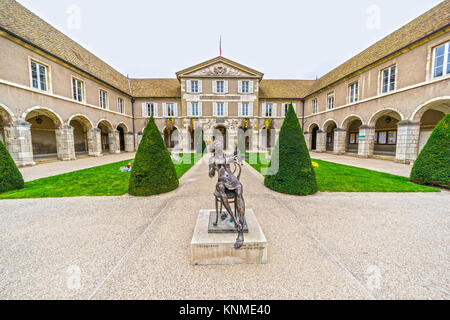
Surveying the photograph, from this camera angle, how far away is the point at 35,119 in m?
16.7

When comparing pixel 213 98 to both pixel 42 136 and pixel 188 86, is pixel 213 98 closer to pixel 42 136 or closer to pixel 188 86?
pixel 188 86

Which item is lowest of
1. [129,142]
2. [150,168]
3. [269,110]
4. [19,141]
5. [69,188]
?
[69,188]

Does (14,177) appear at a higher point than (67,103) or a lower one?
lower

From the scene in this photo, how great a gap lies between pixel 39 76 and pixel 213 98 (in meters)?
16.1

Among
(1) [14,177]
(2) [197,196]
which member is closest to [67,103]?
(1) [14,177]

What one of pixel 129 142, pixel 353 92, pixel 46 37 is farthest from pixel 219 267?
pixel 129 142

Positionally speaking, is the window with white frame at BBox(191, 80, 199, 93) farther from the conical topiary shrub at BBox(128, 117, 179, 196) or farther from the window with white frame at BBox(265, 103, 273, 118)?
the conical topiary shrub at BBox(128, 117, 179, 196)

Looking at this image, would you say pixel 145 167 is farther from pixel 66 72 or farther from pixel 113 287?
pixel 66 72

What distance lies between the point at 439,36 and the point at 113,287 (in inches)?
756

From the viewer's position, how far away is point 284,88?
2777 cm

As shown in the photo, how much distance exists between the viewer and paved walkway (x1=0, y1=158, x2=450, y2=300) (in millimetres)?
2205

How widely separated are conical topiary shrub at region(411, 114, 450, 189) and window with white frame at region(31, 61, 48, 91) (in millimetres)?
22773

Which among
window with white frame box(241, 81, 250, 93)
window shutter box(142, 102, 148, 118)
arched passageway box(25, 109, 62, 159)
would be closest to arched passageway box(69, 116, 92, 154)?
arched passageway box(25, 109, 62, 159)

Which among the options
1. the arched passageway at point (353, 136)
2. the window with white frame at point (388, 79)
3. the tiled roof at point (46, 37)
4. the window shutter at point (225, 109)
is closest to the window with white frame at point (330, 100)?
the arched passageway at point (353, 136)
